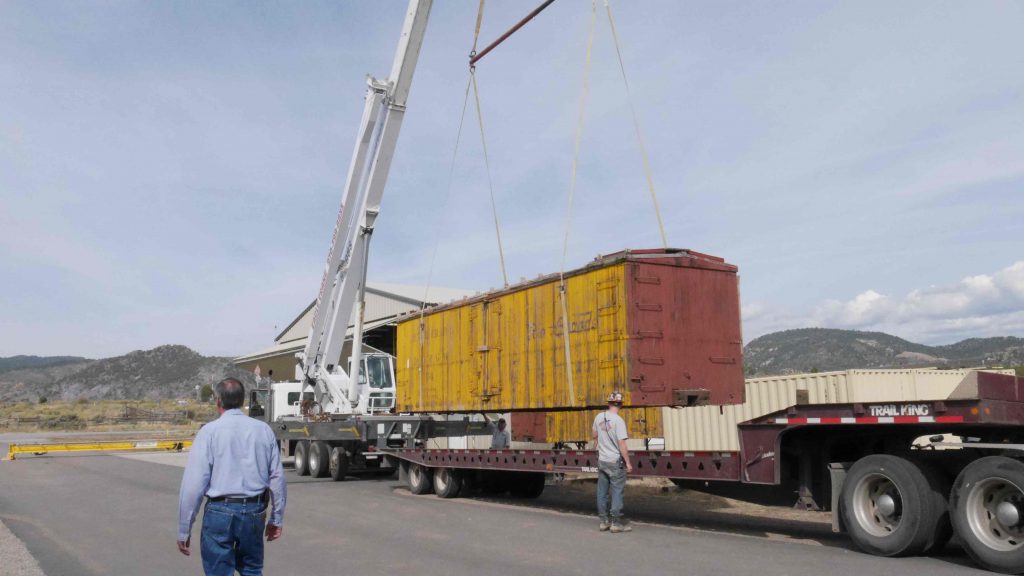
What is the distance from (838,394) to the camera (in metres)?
16.4

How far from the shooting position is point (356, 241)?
1834 centimetres

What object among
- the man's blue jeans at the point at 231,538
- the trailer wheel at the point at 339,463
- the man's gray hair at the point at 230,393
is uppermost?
the man's gray hair at the point at 230,393

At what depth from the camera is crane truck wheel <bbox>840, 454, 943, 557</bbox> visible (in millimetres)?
7961

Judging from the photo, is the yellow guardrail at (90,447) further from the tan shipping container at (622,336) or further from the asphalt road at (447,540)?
the tan shipping container at (622,336)

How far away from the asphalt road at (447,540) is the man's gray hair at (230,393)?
3678mm

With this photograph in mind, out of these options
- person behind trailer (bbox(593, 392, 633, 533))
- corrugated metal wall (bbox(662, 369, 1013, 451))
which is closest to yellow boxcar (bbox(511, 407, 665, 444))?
person behind trailer (bbox(593, 392, 633, 533))

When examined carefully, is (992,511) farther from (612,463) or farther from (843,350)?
(843,350)

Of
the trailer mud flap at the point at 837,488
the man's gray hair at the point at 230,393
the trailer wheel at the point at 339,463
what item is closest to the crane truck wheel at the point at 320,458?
the trailer wheel at the point at 339,463

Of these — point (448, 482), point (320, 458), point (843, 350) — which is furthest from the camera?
point (843, 350)

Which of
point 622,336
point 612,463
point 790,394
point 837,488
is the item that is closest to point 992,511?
point 837,488

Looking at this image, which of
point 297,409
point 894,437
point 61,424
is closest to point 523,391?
point 894,437

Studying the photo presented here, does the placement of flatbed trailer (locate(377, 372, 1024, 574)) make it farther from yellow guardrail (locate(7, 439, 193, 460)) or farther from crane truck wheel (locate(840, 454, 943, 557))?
yellow guardrail (locate(7, 439, 193, 460))

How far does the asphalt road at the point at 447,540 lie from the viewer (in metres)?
8.05

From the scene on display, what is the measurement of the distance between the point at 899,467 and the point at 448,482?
27.9ft
